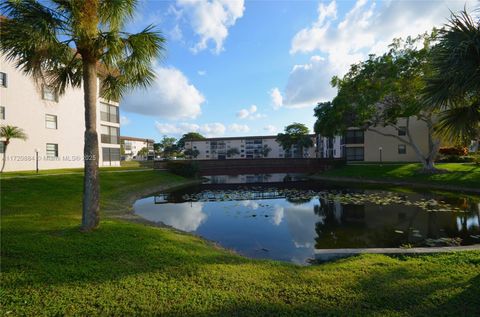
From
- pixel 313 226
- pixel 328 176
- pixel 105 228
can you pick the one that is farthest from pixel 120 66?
pixel 328 176

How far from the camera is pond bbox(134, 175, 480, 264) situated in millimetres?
7902

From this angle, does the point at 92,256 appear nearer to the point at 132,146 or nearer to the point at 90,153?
the point at 90,153

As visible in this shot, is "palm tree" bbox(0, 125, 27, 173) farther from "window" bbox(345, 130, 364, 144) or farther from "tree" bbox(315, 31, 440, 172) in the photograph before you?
"window" bbox(345, 130, 364, 144)

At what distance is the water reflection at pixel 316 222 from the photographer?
7957 mm

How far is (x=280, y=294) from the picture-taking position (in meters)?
3.86

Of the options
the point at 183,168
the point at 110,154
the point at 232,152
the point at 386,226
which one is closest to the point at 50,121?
the point at 110,154

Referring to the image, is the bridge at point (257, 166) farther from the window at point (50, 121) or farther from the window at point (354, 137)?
the window at point (50, 121)

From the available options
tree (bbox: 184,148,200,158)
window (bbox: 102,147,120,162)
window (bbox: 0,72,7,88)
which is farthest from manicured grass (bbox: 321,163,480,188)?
tree (bbox: 184,148,200,158)

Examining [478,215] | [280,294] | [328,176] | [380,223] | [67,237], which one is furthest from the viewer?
[328,176]

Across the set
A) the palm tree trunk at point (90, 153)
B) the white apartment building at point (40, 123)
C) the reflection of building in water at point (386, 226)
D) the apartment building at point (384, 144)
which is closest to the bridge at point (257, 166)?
the apartment building at point (384, 144)

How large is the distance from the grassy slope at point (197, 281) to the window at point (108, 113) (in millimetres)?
29562

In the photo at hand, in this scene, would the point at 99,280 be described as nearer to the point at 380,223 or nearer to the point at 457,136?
the point at 457,136

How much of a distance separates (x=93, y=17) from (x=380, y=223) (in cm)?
1189

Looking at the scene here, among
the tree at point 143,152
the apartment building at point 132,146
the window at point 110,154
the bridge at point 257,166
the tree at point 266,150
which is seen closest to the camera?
the window at point 110,154
